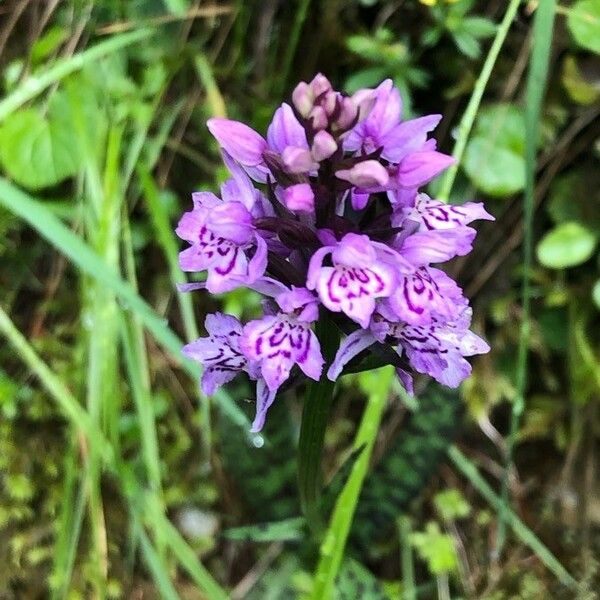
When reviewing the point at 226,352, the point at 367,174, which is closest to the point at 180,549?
the point at 226,352

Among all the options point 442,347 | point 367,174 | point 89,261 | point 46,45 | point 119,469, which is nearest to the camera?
point 367,174

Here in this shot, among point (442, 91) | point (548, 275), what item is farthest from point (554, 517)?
point (442, 91)

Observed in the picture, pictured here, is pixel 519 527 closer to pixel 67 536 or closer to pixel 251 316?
pixel 251 316

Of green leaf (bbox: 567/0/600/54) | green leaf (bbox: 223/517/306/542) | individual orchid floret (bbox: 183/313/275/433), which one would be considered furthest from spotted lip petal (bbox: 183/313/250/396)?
green leaf (bbox: 567/0/600/54)

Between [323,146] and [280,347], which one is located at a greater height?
[323,146]

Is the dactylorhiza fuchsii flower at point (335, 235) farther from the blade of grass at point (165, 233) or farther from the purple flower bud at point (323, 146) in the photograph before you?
the blade of grass at point (165, 233)

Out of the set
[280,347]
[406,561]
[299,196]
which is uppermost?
[299,196]

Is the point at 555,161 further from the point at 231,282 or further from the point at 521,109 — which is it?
the point at 231,282
